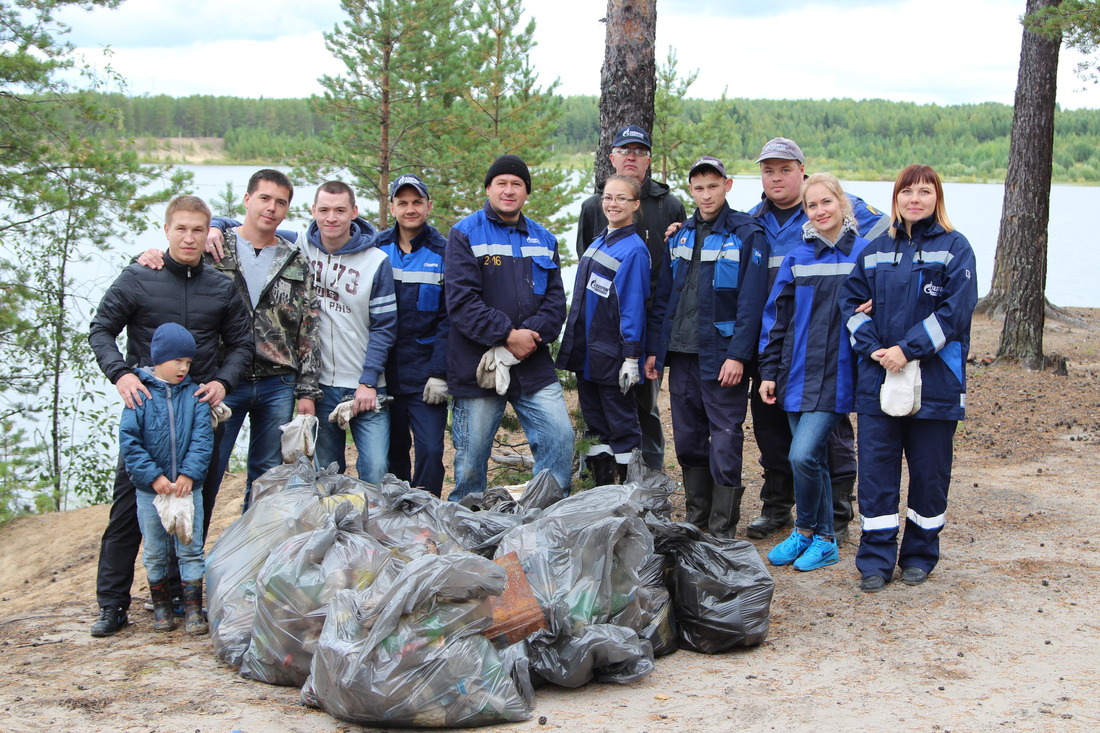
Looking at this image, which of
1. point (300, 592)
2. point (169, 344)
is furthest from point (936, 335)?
point (169, 344)

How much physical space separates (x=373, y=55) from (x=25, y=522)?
1017 cm

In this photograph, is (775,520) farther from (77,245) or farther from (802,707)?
(77,245)

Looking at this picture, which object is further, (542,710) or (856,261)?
(856,261)

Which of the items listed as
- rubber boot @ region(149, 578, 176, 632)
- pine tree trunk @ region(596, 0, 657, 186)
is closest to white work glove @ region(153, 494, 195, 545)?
rubber boot @ region(149, 578, 176, 632)

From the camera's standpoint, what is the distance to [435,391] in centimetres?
492

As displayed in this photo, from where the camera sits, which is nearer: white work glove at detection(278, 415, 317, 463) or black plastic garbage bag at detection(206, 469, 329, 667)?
black plastic garbage bag at detection(206, 469, 329, 667)

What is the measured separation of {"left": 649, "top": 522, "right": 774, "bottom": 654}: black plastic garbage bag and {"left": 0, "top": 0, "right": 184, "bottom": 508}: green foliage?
8483 millimetres

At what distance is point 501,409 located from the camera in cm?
499

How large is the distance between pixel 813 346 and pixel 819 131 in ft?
154

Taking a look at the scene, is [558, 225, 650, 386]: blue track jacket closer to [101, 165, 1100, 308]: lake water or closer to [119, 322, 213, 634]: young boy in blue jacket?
[101, 165, 1100, 308]: lake water

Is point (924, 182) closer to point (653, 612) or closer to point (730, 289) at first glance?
point (730, 289)


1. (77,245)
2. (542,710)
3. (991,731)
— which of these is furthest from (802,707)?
(77,245)

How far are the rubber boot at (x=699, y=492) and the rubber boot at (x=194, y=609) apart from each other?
2.63 m

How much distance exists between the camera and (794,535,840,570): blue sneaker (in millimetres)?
4848
